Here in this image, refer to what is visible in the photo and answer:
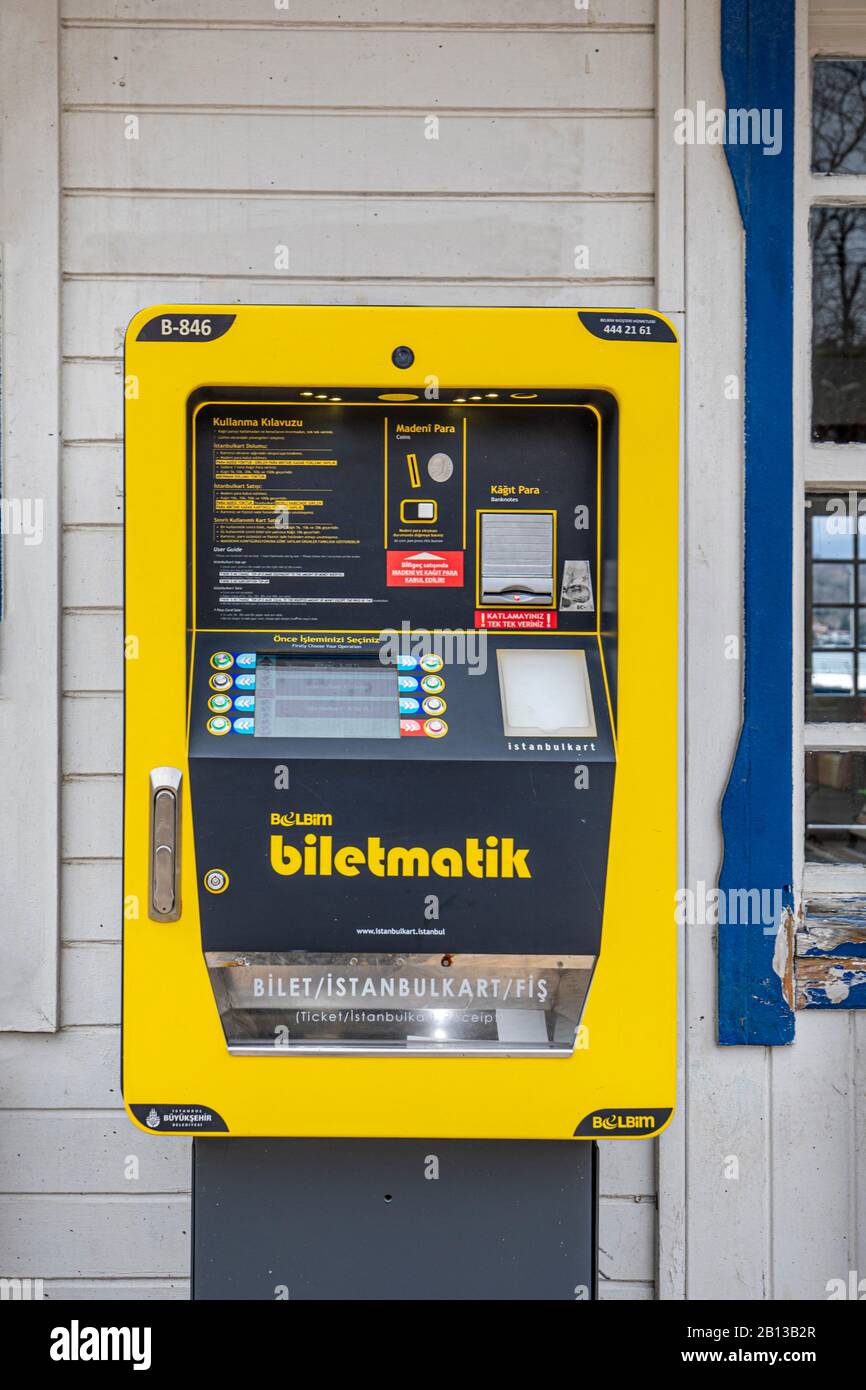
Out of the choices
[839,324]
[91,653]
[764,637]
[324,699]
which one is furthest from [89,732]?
[839,324]

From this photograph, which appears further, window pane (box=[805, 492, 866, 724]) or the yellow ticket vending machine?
window pane (box=[805, 492, 866, 724])

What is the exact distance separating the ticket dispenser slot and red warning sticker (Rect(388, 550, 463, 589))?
75mm

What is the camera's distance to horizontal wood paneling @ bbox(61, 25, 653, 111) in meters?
2.12

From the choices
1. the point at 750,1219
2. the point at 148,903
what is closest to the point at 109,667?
the point at 148,903

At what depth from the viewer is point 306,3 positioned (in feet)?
6.97

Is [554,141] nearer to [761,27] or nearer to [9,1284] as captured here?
[761,27]

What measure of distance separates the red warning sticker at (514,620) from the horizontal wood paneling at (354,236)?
36.9 inches

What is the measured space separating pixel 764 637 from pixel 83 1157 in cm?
184

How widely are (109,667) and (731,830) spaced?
54.1 inches

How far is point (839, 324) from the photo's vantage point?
220cm

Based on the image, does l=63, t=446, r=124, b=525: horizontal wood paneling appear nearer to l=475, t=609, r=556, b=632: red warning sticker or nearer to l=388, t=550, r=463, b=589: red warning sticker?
l=388, t=550, r=463, b=589: red warning sticker

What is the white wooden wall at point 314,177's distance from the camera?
6.97 ft

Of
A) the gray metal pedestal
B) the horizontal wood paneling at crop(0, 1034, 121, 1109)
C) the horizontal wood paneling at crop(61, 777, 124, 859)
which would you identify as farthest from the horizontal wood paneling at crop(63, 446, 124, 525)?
the gray metal pedestal

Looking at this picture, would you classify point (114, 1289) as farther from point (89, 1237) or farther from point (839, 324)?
point (839, 324)
